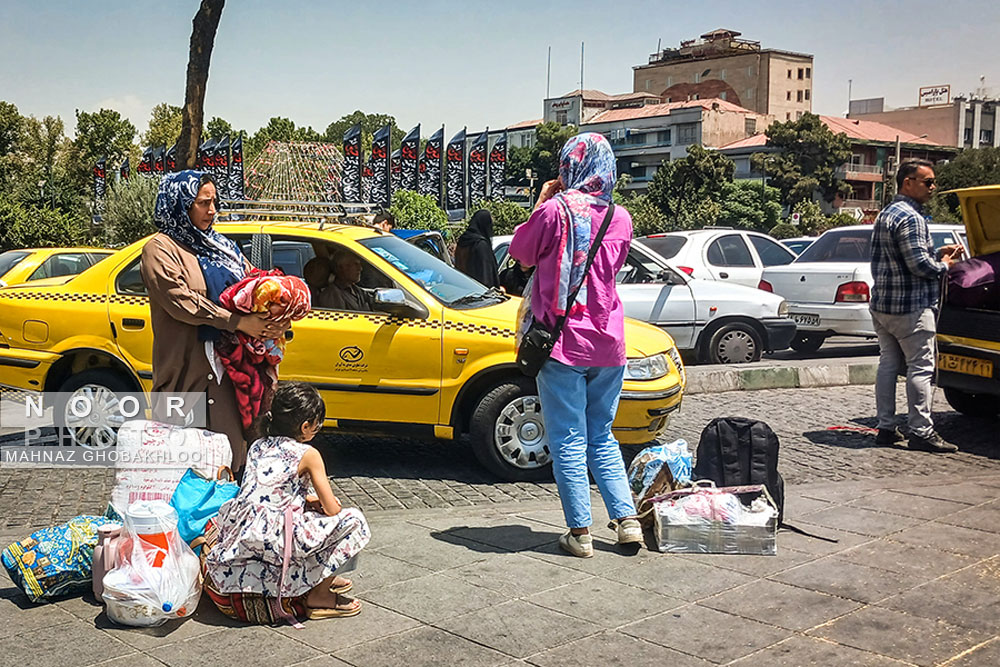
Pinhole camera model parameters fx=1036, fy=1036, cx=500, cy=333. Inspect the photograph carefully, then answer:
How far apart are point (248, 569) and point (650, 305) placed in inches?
322

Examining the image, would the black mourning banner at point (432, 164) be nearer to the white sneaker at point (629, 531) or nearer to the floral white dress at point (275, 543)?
the white sneaker at point (629, 531)

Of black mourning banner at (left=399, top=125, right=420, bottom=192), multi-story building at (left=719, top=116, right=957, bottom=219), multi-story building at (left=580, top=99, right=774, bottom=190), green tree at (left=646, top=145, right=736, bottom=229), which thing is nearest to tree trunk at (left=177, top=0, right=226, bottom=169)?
black mourning banner at (left=399, top=125, right=420, bottom=192)

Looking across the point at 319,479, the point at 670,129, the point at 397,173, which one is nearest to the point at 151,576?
the point at 319,479

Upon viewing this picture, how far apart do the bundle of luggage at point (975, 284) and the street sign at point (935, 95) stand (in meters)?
117

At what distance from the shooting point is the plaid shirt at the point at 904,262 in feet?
24.0

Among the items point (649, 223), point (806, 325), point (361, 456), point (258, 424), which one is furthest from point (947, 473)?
point (649, 223)

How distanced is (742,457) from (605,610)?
159cm

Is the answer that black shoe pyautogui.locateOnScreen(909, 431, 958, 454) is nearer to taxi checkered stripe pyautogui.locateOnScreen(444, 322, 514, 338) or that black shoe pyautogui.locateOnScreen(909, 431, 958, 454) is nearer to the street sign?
taxi checkered stripe pyautogui.locateOnScreen(444, 322, 514, 338)

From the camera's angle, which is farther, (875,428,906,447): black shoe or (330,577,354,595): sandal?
(875,428,906,447): black shoe

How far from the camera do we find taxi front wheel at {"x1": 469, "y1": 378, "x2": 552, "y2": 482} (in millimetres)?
6719

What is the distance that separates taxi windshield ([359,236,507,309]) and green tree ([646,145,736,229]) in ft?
228

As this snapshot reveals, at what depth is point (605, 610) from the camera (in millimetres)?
4359

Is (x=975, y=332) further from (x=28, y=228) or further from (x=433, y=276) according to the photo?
(x=28, y=228)

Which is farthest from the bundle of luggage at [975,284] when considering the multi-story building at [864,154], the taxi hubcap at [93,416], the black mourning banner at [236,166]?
the multi-story building at [864,154]
